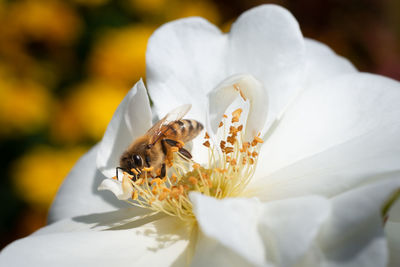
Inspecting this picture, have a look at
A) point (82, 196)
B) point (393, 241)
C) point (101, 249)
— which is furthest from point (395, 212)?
point (82, 196)

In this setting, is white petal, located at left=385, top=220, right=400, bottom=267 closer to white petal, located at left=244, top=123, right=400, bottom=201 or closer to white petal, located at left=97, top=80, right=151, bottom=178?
white petal, located at left=244, top=123, right=400, bottom=201

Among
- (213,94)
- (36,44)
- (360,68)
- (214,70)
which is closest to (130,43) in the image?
(36,44)

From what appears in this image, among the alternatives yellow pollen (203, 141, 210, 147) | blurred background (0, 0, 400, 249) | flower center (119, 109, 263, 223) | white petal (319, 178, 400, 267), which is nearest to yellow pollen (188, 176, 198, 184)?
flower center (119, 109, 263, 223)

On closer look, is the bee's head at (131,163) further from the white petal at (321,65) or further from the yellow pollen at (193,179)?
the white petal at (321,65)

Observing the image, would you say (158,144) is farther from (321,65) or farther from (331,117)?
(321,65)

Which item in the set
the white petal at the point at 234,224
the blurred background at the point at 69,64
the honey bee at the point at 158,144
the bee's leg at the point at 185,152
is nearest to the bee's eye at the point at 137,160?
the honey bee at the point at 158,144
